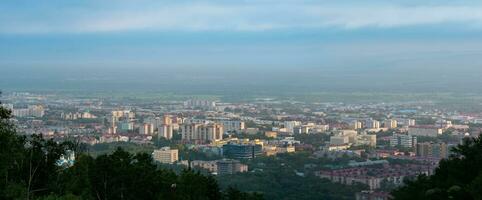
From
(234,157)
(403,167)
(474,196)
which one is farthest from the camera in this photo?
(234,157)

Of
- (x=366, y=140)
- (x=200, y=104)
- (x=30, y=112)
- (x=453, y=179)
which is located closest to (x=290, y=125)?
(x=366, y=140)

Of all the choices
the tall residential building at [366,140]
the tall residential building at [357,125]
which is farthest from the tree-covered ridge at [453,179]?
the tall residential building at [357,125]

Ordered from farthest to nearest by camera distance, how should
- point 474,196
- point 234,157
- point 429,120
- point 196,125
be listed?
1. point 429,120
2. point 196,125
3. point 234,157
4. point 474,196

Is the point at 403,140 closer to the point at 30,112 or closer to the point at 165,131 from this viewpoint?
the point at 165,131

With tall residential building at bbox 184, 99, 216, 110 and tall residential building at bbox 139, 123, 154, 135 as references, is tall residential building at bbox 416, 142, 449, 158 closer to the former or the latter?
tall residential building at bbox 139, 123, 154, 135

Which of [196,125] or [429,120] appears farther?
[429,120]

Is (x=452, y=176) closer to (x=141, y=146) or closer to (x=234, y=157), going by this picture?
(x=234, y=157)

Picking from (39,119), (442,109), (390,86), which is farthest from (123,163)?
(390,86)
